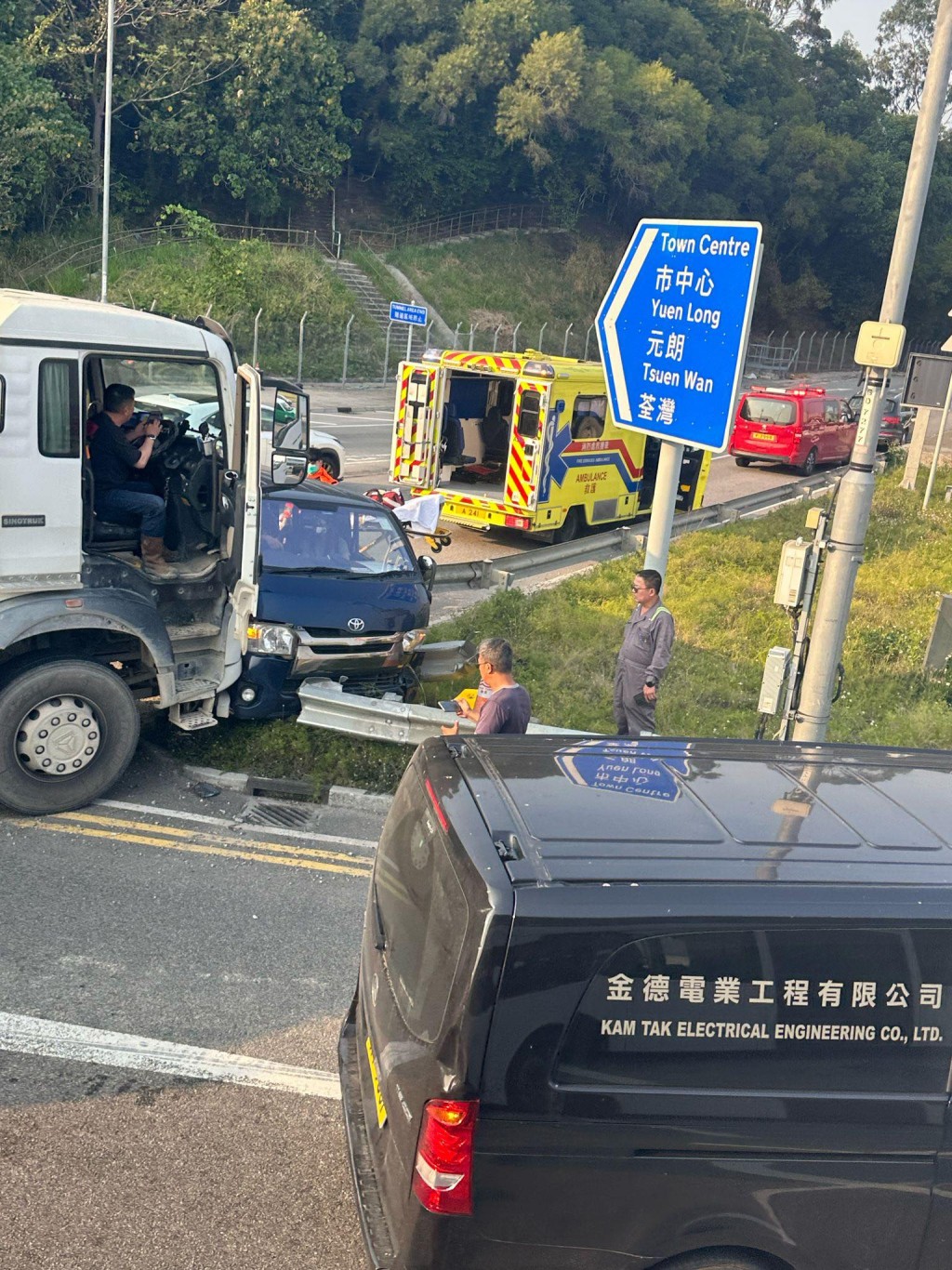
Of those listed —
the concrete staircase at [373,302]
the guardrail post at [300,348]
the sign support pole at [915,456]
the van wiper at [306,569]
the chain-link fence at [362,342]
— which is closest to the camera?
the van wiper at [306,569]

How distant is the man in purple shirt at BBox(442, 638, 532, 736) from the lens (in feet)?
20.6

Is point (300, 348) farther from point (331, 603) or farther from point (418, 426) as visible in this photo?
point (331, 603)

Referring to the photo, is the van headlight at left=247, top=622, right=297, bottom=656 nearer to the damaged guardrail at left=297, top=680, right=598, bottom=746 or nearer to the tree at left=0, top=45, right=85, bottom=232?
the damaged guardrail at left=297, top=680, right=598, bottom=746

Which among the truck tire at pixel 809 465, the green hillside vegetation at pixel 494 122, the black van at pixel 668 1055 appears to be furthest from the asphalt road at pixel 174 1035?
the green hillside vegetation at pixel 494 122

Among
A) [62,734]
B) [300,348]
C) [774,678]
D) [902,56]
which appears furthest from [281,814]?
[902,56]

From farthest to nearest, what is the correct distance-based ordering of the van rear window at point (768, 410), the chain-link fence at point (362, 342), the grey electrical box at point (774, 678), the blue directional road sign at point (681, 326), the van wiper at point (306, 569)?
the chain-link fence at point (362, 342)
the van rear window at point (768, 410)
the van wiper at point (306, 569)
the grey electrical box at point (774, 678)
the blue directional road sign at point (681, 326)

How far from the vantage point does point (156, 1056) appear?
514 cm

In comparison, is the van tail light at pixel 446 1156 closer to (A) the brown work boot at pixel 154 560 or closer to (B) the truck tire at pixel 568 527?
(A) the brown work boot at pixel 154 560

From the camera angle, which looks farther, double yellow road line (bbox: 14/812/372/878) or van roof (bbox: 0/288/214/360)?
double yellow road line (bbox: 14/812/372/878)

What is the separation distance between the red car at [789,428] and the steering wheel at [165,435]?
740 inches

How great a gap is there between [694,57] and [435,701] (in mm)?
60825

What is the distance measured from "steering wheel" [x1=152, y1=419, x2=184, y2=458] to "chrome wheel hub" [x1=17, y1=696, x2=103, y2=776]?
6.93ft

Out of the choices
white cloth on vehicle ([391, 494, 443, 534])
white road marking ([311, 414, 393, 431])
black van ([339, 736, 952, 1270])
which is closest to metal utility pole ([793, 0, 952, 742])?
black van ([339, 736, 952, 1270])

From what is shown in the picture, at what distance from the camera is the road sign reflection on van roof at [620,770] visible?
3883mm
